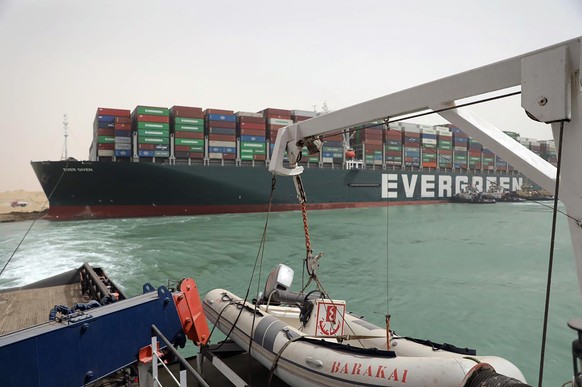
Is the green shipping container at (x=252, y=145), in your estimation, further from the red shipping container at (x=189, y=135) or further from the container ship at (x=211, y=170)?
the red shipping container at (x=189, y=135)

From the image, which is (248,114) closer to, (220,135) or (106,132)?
(220,135)

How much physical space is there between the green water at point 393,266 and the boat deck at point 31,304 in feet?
10.7

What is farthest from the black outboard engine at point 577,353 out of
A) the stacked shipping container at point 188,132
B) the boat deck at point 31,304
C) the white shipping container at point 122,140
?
the white shipping container at point 122,140

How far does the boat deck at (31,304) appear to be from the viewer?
3.56 metres

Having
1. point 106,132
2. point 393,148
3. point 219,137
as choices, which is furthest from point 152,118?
point 393,148

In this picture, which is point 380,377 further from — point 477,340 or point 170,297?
point 477,340

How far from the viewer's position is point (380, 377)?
2.45 meters

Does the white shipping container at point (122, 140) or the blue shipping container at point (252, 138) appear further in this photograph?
the blue shipping container at point (252, 138)

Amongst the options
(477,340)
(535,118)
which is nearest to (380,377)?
(535,118)

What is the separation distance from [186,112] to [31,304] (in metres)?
23.0

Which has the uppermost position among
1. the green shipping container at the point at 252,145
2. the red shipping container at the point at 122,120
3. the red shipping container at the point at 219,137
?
the red shipping container at the point at 122,120

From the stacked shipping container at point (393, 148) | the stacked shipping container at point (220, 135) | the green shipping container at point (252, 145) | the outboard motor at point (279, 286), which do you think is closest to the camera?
the outboard motor at point (279, 286)

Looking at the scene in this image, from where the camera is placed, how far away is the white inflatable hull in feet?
7.54

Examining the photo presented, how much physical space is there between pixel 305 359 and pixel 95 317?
1.62 meters
